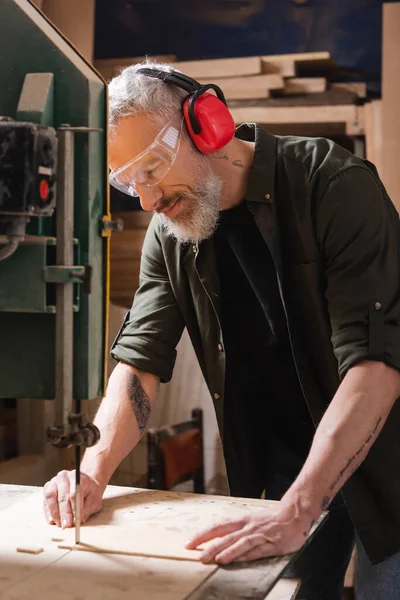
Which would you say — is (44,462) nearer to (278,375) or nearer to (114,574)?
(278,375)

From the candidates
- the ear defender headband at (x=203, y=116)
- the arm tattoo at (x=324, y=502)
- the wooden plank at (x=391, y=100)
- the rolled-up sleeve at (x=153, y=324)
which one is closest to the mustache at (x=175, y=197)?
the ear defender headband at (x=203, y=116)

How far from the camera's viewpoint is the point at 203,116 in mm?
1937

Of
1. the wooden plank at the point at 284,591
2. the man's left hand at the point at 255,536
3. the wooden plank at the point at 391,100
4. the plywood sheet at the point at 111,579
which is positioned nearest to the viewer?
the plywood sheet at the point at 111,579

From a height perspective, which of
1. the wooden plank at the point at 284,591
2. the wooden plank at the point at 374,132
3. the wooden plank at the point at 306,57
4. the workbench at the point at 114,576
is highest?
the wooden plank at the point at 306,57

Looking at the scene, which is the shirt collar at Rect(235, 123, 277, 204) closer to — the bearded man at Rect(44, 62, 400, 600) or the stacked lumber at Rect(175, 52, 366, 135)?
the bearded man at Rect(44, 62, 400, 600)

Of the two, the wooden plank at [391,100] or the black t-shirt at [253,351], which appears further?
the wooden plank at [391,100]

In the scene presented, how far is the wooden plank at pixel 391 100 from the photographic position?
3637 millimetres

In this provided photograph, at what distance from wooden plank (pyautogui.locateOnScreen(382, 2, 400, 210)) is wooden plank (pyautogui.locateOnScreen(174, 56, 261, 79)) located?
56 centimetres

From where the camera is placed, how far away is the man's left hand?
57.8 inches

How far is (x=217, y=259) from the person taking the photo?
2.19 m

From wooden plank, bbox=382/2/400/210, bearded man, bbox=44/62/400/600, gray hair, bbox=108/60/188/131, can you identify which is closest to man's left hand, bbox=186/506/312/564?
bearded man, bbox=44/62/400/600

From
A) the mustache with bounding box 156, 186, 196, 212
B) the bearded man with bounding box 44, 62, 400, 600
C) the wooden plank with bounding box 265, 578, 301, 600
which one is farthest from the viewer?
the mustache with bounding box 156, 186, 196, 212

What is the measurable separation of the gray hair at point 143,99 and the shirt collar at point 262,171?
226mm

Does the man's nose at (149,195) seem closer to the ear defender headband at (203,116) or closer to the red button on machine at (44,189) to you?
the ear defender headband at (203,116)
